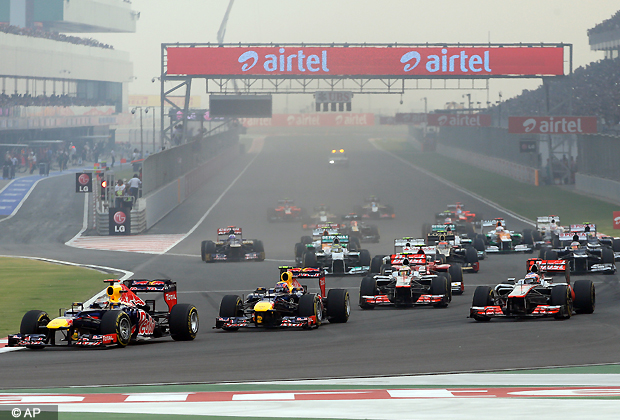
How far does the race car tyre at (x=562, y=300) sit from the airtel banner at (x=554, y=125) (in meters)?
42.6

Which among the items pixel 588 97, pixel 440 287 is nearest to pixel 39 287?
pixel 440 287

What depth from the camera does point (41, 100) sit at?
3986 inches

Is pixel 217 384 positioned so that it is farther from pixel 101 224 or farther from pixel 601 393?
pixel 101 224

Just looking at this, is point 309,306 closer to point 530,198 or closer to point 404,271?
point 404,271

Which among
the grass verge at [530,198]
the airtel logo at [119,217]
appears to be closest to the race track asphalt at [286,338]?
the airtel logo at [119,217]

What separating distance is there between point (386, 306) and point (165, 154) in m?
34.1

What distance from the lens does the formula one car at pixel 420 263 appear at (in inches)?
930

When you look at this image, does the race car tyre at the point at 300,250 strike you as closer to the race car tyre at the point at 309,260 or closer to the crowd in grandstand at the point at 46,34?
the race car tyre at the point at 309,260

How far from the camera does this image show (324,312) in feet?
63.4

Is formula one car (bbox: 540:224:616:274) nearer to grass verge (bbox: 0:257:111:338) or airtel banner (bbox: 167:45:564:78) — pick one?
grass verge (bbox: 0:257:111:338)

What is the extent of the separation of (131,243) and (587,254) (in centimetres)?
2134

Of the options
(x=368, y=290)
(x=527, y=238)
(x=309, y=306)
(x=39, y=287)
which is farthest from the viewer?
(x=527, y=238)

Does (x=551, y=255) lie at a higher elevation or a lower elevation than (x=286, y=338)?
higher

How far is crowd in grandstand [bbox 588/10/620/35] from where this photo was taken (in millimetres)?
114812
